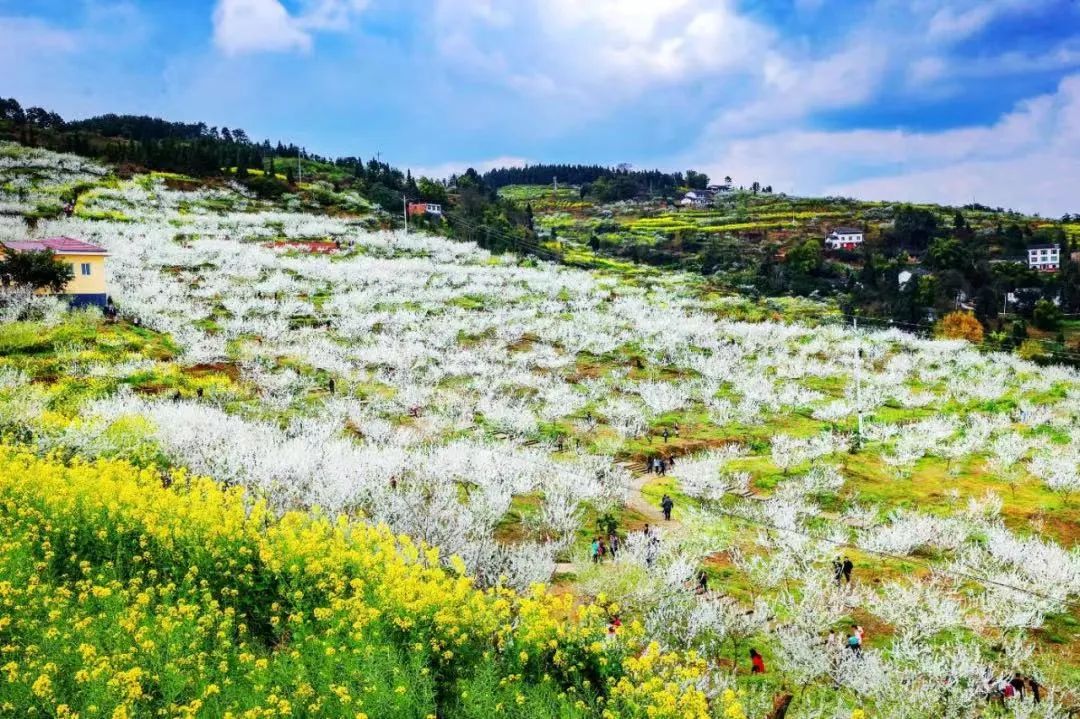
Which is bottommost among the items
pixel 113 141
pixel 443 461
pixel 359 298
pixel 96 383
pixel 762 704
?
pixel 762 704

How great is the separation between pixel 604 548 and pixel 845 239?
11809 cm

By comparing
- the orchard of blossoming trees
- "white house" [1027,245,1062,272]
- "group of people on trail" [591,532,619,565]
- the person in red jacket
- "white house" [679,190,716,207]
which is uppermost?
"white house" [679,190,716,207]

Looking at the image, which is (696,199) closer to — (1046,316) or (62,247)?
(1046,316)

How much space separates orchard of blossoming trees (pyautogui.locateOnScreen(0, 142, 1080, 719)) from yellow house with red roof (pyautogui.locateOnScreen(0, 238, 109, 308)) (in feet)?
6.97

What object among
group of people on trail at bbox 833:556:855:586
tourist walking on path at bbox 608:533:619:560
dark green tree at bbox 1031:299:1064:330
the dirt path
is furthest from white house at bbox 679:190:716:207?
group of people on trail at bbox 833:556:855:586

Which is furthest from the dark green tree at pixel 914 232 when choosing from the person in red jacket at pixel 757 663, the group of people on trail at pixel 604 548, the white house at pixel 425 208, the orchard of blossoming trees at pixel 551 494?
the person in red jacket at pixel 757 663

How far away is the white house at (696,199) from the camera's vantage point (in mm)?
179125

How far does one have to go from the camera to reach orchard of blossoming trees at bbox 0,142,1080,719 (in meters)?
10.1

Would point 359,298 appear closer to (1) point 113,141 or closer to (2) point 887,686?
(2) point 887,686

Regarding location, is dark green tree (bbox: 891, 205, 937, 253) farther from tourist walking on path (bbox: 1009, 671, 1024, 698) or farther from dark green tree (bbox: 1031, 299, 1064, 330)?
tourist walking on path (bbox: 1009, 671, 1024, 698)

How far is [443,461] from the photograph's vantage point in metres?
23.8

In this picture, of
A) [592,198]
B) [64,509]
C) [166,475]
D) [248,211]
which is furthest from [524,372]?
[592,198]

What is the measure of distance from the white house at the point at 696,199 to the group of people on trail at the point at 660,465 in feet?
510

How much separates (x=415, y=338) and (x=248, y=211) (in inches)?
2330
